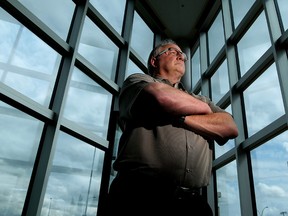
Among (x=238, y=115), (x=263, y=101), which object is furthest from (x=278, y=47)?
(x=238, y=115)

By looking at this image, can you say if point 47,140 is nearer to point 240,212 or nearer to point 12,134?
point 12,134

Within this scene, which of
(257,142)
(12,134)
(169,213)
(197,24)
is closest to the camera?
(169,213)

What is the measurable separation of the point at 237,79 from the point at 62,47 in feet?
11.3

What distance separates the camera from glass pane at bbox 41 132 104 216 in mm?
3678

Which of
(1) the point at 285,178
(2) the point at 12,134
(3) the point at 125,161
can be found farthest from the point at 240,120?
(3) the point at 125,161

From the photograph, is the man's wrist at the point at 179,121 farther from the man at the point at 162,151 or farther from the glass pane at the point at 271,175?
the glass pane at the point at 271,175

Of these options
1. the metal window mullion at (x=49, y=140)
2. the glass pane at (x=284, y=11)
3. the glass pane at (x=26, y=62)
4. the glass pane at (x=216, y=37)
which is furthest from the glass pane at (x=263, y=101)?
the glass pane at (x=26, y=62)

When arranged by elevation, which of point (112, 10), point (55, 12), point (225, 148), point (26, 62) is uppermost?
point (112, 10)

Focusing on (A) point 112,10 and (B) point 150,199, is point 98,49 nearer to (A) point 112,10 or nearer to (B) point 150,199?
(A) point 112,10

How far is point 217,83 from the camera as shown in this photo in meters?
6.04

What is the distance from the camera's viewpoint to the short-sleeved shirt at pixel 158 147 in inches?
34.3

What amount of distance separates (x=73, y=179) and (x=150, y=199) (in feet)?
11.6

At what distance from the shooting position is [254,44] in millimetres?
4742

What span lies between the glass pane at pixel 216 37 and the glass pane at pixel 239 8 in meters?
0.68
